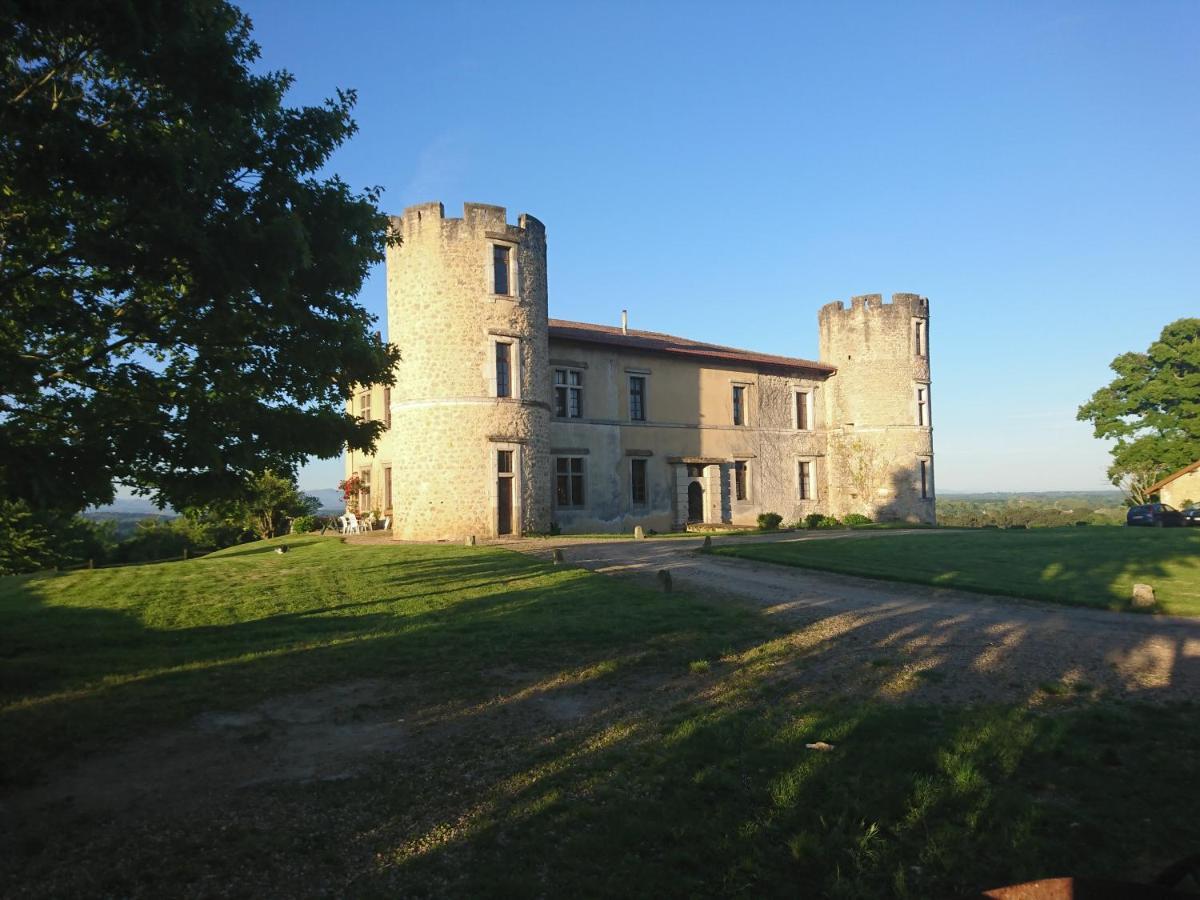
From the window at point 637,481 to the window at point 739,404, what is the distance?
18.8 ft

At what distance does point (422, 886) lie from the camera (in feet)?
12.5

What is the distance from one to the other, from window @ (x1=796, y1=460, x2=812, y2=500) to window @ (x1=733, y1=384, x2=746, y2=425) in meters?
4.32

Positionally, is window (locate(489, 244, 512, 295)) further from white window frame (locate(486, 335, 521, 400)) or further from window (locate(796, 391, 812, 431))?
window (locate(796, 391, 812, 431))

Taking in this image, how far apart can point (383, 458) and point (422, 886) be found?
27311 millimetres

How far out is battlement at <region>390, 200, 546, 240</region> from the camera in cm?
2466

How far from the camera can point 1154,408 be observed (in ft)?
140

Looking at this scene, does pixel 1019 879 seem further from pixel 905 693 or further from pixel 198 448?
pixel 198 448

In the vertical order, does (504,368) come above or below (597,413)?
above

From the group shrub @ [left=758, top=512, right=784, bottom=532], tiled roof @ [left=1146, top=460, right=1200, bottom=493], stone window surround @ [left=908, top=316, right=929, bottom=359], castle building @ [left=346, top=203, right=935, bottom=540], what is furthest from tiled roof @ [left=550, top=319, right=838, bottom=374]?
tiled roof @ [left=1146, top=460, right=1200, bottom=493]

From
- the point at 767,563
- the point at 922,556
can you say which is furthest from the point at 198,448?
the point at 922,556

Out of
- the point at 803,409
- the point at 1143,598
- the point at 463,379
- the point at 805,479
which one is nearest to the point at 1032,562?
the point at 1143,598

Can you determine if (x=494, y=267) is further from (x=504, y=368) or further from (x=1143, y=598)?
(x=1143, y=598)

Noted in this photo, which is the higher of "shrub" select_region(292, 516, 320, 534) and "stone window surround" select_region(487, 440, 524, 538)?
"stone window surround" select_region(487, 440, 524, 538)

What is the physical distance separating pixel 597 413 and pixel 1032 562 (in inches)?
636
